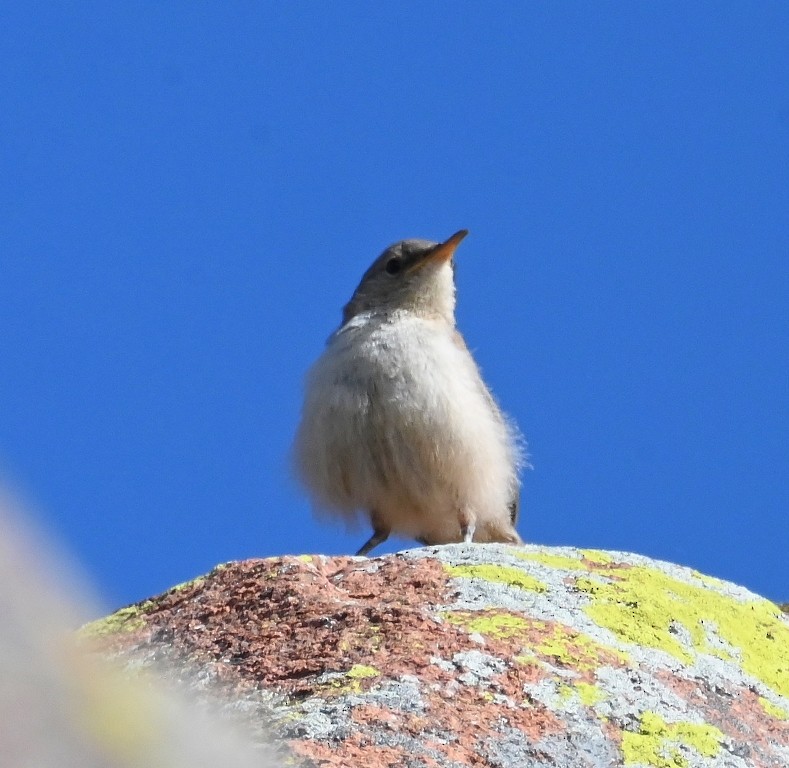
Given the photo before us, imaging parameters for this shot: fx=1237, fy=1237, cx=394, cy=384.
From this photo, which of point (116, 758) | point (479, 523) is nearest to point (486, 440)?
point (479, 523)

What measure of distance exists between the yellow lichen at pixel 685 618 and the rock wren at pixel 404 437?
12.3ft

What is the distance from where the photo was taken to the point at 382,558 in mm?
4453

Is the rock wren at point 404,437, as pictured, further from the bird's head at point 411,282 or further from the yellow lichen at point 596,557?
the yellow lichen at point 596,557

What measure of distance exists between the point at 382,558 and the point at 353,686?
1.33 meters

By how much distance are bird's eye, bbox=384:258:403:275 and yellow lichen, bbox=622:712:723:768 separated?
6.93 m

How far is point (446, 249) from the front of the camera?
10.1m

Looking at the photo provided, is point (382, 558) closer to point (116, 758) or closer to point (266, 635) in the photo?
point (266, 635)

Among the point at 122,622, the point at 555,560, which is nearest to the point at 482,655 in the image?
the point at 555,560

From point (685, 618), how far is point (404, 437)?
13.7 feet

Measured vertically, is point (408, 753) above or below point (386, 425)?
below

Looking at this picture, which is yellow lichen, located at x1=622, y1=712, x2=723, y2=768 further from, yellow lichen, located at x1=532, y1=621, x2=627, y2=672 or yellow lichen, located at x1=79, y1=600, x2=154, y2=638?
yellow lichen, located at x1=79, y1=600, x2=154, y2=638

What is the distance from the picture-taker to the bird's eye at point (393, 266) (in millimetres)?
10008

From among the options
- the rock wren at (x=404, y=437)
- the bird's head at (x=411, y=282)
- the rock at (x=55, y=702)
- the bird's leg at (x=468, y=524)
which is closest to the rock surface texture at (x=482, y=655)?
the rock at (x=55, y=702)

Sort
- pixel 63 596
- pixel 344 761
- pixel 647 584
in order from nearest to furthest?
pixel 63 596 → pixel 344 761 → pixel 647 584
